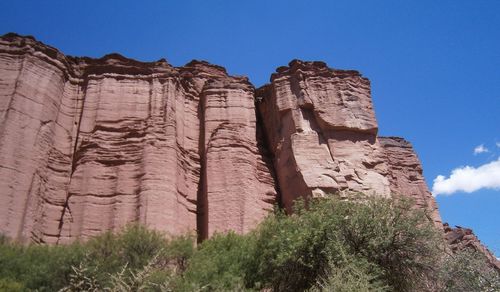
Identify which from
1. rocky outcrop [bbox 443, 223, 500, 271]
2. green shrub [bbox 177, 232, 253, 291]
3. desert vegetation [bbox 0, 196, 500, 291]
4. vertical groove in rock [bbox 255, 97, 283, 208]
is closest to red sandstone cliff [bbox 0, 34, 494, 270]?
vertical groove in rock [bbox 255, 97, 283, 208]

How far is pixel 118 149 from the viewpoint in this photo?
983 inches

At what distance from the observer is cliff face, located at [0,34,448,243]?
22.2 m

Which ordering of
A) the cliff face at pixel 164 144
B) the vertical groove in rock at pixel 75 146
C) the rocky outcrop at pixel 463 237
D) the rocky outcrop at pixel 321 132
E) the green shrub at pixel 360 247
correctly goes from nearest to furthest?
the green shrub at pixel 360 247 < the cliff face at pixel 164 144 < the vertical groove in rock at pixel 75 146 < the rocky outcrop at pixel 321 132 < the rocky outcrop at pixel 463 237

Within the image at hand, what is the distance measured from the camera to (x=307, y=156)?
85.9ft

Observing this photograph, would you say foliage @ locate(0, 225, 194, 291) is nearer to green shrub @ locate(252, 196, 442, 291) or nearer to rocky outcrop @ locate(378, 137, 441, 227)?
green shrub @ locate(252, 196, 442, 291)

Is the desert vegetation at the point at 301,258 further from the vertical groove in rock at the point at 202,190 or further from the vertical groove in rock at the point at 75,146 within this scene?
the vertical groove in rock at the point at 202,190

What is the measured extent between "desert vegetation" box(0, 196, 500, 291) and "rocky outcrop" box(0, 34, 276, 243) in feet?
11.0

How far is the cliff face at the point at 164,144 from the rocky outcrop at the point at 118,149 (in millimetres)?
63

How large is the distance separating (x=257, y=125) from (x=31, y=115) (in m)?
14.6

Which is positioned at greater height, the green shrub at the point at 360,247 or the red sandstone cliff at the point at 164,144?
the red sandstone cliff at the point at 164,144

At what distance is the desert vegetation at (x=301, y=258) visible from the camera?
1608 cm

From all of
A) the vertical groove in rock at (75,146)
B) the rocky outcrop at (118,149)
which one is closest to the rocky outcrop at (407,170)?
the rocky outcrop at (118,149)

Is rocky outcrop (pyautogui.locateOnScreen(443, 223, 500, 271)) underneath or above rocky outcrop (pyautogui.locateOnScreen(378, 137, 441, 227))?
underneath

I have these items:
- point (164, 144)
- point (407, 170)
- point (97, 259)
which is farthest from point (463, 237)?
point (97, 259)
